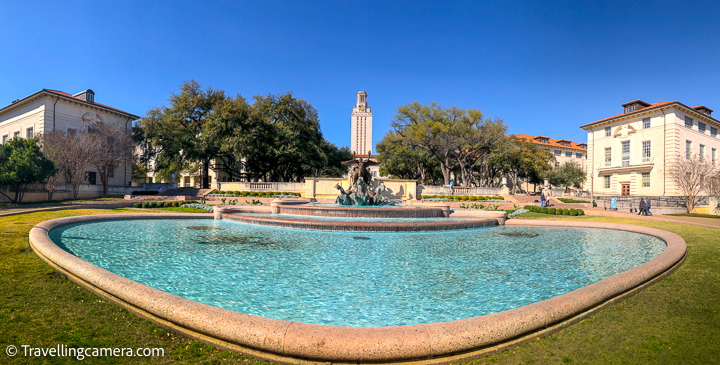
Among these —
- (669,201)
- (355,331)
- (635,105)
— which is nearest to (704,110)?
(635,105)

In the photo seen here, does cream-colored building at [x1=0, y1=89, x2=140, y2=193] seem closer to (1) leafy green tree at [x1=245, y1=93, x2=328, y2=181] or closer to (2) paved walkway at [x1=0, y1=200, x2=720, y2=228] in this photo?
(1) leafy green tree at [x1=245, y1=93, x2=328, y2=181]

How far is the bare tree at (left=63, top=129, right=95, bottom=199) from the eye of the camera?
3036 cm

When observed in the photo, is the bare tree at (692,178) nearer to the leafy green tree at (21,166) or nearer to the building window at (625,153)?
the building window at (625,153)

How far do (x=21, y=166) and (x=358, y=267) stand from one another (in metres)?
28.7

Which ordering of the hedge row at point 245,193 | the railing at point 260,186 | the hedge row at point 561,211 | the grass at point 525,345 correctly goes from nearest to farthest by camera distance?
the grass at point 525,345 < the hedge row at point 561,211 < the hedge row at point 245,193 < the railing at point 260,186

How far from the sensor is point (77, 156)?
99.8 ft

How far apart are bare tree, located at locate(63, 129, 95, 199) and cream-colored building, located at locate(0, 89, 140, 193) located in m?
6.62

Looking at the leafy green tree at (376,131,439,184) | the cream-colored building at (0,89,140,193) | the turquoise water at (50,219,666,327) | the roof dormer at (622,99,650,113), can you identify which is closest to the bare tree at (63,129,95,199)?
the cream-colored building at (0,89,140,193)

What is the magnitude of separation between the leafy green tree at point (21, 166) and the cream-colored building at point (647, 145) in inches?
2110

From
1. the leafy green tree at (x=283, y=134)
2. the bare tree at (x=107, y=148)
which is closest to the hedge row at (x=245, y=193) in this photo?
the leafy green tree at (x=283, y=134)

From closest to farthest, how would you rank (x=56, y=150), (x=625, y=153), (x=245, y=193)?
1. (x=56, y=150)
2. (x=245, y=193)
3. (x=625, y=153)

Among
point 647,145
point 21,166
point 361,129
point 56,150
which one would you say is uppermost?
point 361,129

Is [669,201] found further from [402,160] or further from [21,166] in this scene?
[21,166]

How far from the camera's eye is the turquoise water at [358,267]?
4.94 metres
